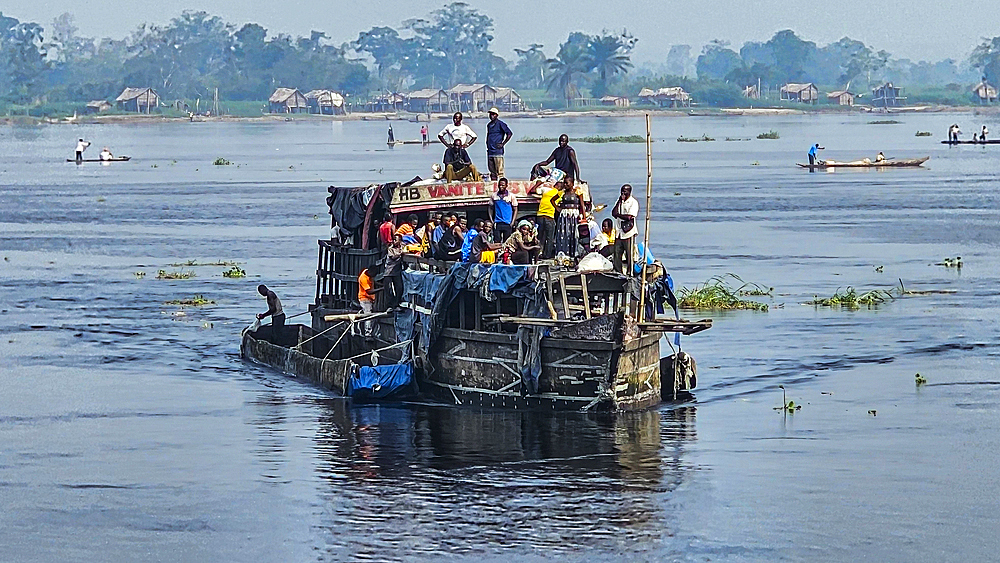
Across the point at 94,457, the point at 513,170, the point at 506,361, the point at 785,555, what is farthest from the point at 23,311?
the point at 513,170

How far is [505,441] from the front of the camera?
89.3 ft

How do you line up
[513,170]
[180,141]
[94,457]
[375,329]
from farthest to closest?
[180,141]
[513,170]
[375,329]
[94,457]

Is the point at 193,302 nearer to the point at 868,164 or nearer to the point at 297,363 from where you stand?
the point at 297,363

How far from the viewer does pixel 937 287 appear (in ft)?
152

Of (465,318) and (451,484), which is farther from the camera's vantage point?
(465,318)

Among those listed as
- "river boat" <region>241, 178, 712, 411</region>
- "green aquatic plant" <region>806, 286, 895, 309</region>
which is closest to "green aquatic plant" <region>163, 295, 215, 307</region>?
"river boat" <region>241, 178, 712, 411</region>

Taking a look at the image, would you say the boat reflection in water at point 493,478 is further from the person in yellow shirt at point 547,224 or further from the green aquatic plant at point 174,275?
the green aquatic plant at point 174,275

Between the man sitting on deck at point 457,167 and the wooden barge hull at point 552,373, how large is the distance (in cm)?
394

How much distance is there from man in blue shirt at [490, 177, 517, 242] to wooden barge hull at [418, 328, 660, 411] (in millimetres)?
2397

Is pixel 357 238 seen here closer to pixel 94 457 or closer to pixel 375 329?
pixel 375 329

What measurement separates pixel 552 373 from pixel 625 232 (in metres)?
2.63

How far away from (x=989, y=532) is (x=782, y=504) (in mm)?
2865

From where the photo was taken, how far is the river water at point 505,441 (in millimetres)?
22562

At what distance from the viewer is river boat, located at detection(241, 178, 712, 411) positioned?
27109mm
